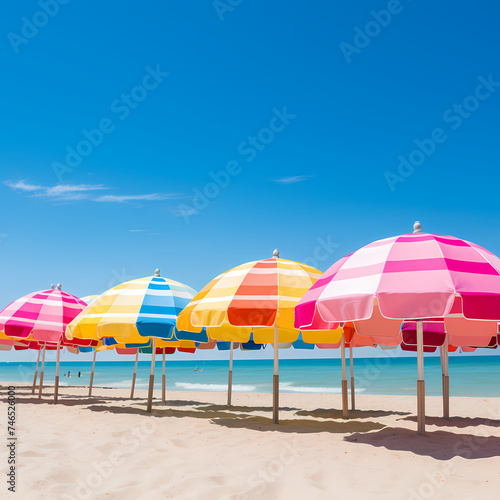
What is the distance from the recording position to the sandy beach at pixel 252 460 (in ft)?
14.2

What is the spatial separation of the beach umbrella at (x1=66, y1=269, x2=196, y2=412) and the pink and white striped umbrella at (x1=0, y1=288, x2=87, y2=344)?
1545mm

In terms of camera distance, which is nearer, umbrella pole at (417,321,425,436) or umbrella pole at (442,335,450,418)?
umbrella pole at (417,321,425,436)

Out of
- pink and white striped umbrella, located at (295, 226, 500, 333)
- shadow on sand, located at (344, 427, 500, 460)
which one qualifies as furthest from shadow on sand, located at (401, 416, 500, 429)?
pink and white striped umbrella, located at (295, 226, 500, 333)

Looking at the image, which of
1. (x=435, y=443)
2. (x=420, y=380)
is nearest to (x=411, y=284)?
(x=420, y=380)

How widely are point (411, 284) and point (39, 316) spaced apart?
9.09 meters

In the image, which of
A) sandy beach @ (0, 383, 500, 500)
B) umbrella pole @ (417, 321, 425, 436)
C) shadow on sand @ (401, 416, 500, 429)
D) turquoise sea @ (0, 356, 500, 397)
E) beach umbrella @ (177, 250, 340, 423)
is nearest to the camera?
sandy beach @ (0, 383, 500, 500)

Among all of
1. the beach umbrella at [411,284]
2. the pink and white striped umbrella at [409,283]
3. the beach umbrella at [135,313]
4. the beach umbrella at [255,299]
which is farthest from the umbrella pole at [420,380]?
the beach umbrella at [135,313]

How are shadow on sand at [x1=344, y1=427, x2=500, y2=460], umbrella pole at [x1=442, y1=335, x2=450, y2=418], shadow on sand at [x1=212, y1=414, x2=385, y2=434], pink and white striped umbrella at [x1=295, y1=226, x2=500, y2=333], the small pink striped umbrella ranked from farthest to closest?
the small pink striped umbrella < umbrella pole at [x1=442, y1=335, x2=450, y2=418] < shadow on sand at [x1=212, y1=414, x2=385, y2=434] < shadow on sand at [x1=344, y1=427, x2=500, y2=460] < pink and white striped umbrella at [x1=295, y1=226, x2=500, y2=333]

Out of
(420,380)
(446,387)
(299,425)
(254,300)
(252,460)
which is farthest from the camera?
(446,387)

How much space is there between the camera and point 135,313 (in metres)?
9.02

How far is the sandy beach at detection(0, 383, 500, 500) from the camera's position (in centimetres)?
434

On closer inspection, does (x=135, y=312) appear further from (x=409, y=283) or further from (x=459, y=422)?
(x=459, y=422)

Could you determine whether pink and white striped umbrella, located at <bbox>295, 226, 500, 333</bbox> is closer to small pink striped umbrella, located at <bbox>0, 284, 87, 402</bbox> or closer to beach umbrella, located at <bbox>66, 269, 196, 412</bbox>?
beach umbrella, located at <bbox>66, 269, 196, 412</bbox>

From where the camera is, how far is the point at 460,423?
8.66 meters
